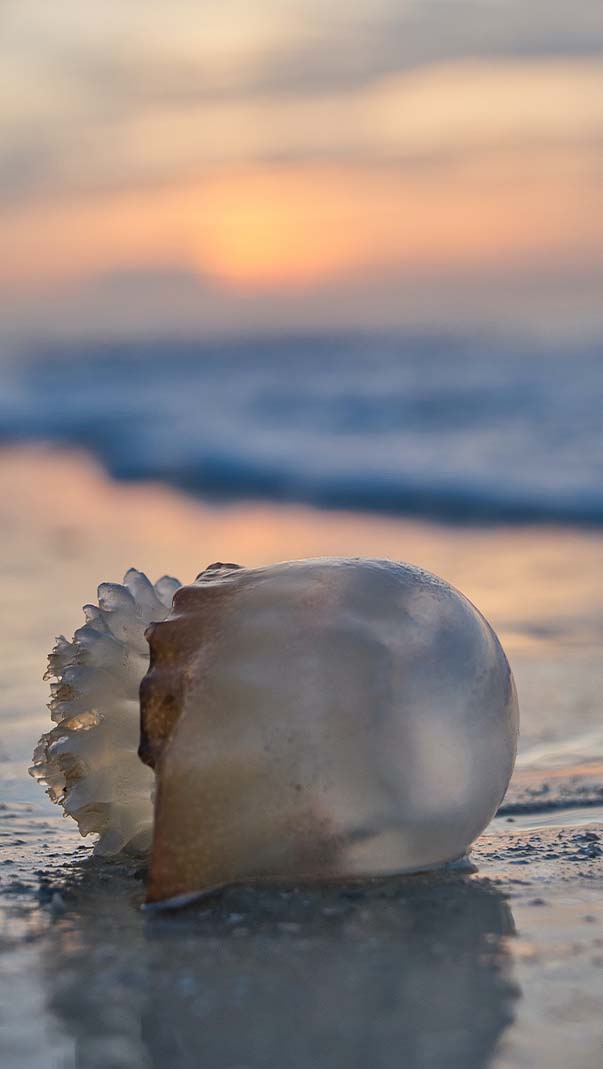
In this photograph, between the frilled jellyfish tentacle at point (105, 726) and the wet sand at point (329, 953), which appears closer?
the wet sand at point (329, 953)

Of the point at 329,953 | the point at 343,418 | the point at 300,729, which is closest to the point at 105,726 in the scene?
the point at 300,729

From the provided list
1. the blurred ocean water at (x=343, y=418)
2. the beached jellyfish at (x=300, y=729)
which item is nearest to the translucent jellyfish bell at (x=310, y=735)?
the beached jellyfish at (x=300, y=729)

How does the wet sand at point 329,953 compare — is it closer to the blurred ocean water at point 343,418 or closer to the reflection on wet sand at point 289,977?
the reflection on wet sand at point 289,977

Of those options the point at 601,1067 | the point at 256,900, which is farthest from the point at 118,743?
the point at 601,1067

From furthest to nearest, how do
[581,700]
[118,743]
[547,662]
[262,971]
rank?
1. [547,662]
2. [581,700]
3. [118,743]
4. [262,971]

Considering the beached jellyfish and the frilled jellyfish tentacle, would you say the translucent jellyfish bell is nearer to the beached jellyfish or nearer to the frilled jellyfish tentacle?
the beached jellyfish

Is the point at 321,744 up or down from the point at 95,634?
down

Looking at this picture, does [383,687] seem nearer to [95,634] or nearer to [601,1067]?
[95,634]

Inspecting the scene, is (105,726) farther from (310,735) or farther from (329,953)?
(329,953)
